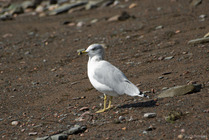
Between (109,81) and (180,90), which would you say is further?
(180,90)

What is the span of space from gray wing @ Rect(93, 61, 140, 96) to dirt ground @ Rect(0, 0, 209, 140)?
40cm

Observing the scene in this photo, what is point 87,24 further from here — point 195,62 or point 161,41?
point 195,62

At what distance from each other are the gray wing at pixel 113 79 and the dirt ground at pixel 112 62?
1.32 feet

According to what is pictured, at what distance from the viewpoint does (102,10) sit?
589 inches

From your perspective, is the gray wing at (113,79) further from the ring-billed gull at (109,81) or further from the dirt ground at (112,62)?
the dirt ground at (112,62)

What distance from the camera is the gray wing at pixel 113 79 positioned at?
224 inches

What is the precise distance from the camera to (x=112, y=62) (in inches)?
354

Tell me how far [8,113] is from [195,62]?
4340 millimetres

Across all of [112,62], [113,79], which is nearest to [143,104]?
[113,79]

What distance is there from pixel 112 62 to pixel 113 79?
10.2 ft

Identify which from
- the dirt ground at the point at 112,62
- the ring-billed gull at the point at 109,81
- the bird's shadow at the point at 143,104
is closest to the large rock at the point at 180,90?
the dirt ground at the point at 112,62

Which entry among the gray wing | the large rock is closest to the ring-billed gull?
the gray wing

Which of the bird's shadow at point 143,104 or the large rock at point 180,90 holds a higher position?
the large rock at point 180,90

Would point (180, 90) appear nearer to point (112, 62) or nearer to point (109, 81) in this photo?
point (109, 81)
